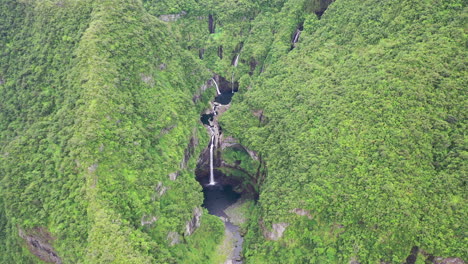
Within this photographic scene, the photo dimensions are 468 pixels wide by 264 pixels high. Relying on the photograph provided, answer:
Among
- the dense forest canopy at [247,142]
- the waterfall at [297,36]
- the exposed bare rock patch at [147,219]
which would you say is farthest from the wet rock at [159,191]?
the waterfall at [297,36]

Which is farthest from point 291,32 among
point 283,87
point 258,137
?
point 258,137

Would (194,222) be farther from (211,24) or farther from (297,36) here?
(211,24)

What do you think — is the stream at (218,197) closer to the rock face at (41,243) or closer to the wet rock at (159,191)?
the wet rock at (159,191)

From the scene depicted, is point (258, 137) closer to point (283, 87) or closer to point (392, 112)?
point (283, 87)

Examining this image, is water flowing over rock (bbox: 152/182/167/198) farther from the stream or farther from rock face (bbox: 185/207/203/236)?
the stream

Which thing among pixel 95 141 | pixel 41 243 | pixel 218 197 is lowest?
pixel 218 197

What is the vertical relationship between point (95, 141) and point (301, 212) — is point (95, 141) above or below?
above

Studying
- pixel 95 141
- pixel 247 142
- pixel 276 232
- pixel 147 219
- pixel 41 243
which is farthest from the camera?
pixel 247 142

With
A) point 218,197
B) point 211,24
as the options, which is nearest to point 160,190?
point 218,197
